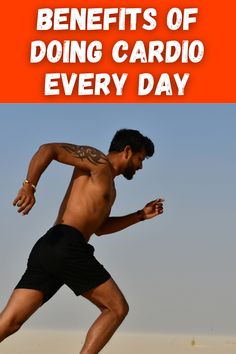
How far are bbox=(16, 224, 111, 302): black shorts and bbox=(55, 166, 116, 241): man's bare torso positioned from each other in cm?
9

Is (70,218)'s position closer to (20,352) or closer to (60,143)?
(60,143)

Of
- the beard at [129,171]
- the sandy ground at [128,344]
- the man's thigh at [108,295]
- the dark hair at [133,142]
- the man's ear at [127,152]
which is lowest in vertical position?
the sandy ground at [128,344]

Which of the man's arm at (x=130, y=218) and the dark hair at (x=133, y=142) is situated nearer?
the dark hair at (x=133, y=142)

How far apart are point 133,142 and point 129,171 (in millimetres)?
242

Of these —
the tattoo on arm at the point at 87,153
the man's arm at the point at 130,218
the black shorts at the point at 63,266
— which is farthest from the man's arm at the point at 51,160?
the man's arm at the point at 130,218

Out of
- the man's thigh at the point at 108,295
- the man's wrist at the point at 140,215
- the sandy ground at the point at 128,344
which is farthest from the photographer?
the sandy ground at the point at 128,344

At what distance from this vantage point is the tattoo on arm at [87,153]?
777cm

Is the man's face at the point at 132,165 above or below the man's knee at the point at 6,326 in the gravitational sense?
above

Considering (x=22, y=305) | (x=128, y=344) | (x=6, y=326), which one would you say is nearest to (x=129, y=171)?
(x=22, y=305)

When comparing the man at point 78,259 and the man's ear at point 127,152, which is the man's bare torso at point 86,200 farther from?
the man's ear at point 127,152

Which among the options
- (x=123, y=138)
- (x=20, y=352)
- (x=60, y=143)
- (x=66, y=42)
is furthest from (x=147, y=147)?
(x=20, y=352)

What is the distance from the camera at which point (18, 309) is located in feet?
25.0

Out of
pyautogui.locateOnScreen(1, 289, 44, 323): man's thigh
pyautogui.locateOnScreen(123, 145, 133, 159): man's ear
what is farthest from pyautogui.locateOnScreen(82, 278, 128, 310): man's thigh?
pyautogui.locateOnScreen(123, 145, 133, 159): man's ear

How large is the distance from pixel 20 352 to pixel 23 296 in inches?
273
